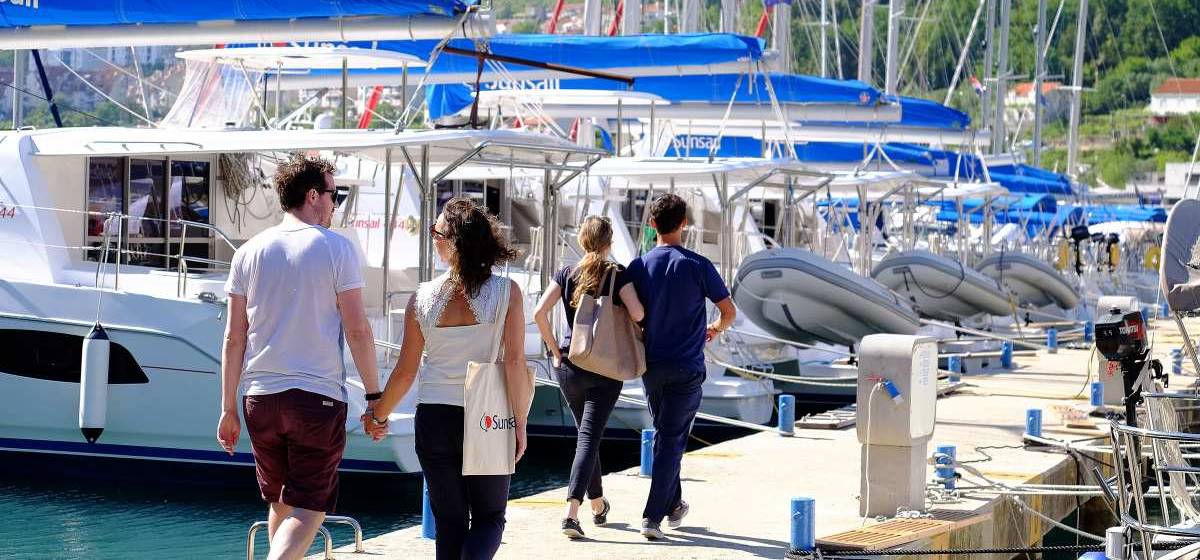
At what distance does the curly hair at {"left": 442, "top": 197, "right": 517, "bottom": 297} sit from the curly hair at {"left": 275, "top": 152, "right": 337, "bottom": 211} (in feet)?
1.54

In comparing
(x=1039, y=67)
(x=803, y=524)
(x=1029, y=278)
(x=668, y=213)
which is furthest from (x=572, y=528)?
(x=1039, y=67)

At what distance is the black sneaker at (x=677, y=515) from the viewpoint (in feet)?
24.3

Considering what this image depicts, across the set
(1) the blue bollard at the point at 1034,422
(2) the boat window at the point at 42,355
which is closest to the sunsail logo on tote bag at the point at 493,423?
(2) the boat window at the point at 42,355

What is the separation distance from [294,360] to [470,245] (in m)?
0.70

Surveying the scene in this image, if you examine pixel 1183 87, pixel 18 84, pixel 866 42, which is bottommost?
pixel 18 84

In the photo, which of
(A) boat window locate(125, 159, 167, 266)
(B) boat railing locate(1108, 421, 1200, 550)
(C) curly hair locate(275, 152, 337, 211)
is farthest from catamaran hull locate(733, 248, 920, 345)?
(C) curly hair locate(275, 152, 337, 211)

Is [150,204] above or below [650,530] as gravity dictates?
above

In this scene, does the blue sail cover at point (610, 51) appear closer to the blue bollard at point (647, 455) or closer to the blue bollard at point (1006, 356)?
the blue bollard at point (1006, 356)

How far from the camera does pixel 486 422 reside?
5148mm

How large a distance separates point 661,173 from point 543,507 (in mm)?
7427

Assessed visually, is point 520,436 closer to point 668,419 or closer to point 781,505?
point 668,419

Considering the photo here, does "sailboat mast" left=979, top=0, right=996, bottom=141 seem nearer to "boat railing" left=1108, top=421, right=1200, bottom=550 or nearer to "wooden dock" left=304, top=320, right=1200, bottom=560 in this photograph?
"wooden dock" left=304, top=320, right=1200, bottom=560

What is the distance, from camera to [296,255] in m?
5.16

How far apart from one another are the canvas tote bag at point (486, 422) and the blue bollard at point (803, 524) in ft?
6.05
